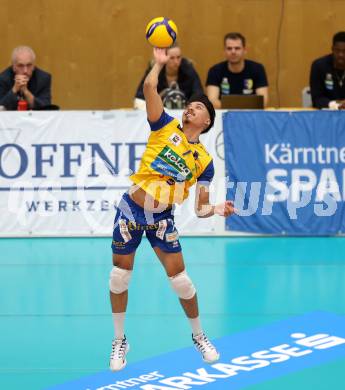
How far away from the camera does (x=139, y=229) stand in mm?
7844

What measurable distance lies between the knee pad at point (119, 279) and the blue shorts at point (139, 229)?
0.50 ft

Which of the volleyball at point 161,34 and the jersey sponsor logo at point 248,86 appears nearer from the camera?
the volleyball at point 161,34

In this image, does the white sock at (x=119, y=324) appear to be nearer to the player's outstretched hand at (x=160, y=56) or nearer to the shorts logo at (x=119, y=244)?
the shorts logo at (x=119, y=244)

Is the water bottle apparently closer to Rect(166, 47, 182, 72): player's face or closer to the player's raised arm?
Rect(166, 47, 182, 72): player's face

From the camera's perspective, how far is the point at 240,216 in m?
13.5

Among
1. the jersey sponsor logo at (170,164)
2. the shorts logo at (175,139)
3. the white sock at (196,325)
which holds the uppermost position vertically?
the shorts logo at (175,139)

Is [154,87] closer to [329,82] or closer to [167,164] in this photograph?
[167,164]

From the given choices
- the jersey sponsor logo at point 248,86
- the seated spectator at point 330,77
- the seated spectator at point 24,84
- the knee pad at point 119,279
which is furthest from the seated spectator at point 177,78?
the knee pad at point 119,279

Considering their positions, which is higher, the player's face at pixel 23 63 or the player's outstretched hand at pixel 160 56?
the player's face at pixel 23 63

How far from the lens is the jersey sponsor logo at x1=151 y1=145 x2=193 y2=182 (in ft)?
25.6

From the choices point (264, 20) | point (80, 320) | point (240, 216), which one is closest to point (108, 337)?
point (80, 320)

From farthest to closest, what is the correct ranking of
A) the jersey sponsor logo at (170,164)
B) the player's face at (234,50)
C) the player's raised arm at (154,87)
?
the player's face at (234,50)
the jersey sponsor logo at (170,164)
the player's raised arm at (154,87)

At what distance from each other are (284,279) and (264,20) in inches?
270

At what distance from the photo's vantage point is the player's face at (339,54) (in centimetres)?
1412
